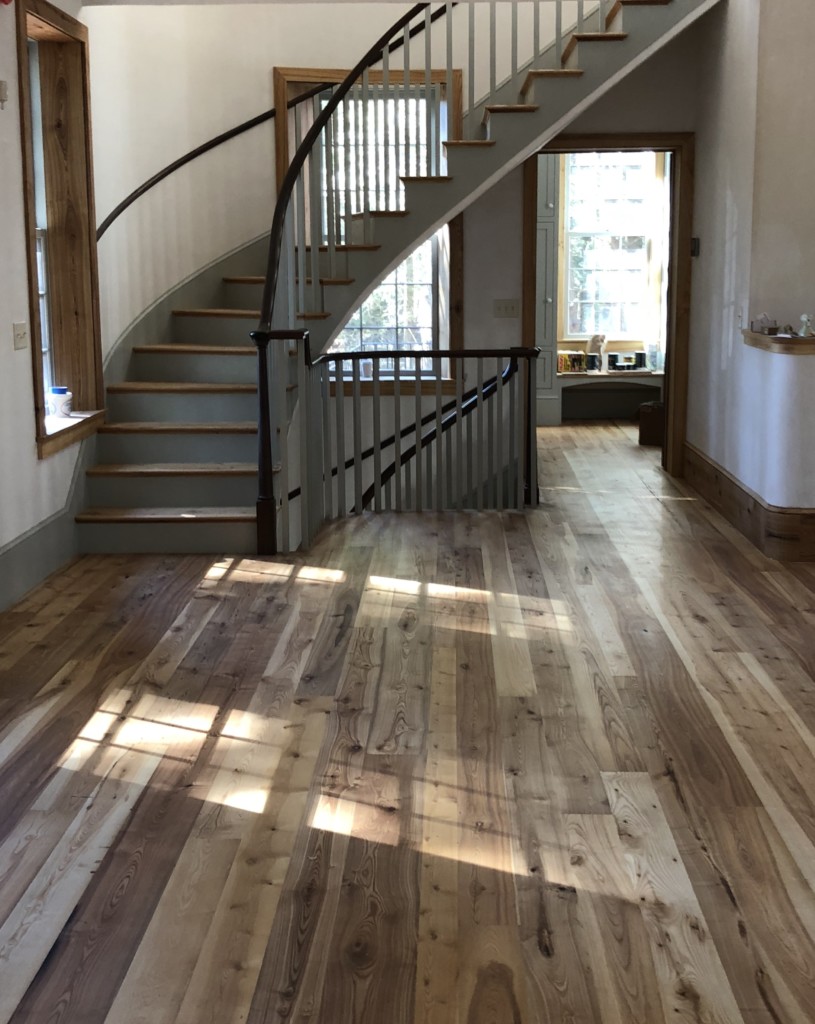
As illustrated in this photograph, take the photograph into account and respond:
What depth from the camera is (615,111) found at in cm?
779

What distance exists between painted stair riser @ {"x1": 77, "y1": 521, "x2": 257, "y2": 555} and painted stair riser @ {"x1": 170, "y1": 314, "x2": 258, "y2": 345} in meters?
2.04

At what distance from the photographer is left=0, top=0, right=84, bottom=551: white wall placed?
500 cm

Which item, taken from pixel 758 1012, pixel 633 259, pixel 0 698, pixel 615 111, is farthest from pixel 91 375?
pixel 633 259

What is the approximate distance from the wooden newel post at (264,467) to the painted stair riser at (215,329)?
6.16 ft

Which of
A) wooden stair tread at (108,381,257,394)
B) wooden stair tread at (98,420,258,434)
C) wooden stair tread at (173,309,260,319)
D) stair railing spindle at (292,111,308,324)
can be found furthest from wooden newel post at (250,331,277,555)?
wooden stair tread at (173,309,260,319)

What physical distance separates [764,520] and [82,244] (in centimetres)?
363

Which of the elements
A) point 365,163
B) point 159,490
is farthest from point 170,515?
point 365,163

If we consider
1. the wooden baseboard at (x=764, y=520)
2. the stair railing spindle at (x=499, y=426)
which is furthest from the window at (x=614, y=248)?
the stair railing spindle at (x=499, y=426)

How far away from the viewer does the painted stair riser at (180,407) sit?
6617mm

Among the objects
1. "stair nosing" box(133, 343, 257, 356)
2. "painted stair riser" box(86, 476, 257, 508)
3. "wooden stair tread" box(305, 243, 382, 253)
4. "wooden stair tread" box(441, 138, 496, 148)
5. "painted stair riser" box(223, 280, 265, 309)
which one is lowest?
"painted stair riser" box(86, 476, 257, 508)

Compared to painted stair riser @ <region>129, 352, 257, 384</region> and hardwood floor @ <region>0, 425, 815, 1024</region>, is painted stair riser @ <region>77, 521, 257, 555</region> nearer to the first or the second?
hardwood floor @ <region>0, 425, 815, 1024</region>

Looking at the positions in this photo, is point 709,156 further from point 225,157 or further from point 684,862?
point 684,862

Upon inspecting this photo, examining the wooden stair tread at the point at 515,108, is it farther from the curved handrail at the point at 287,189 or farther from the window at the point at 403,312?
the window at the point at 403,312

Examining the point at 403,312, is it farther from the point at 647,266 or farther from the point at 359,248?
the point at 647,266
